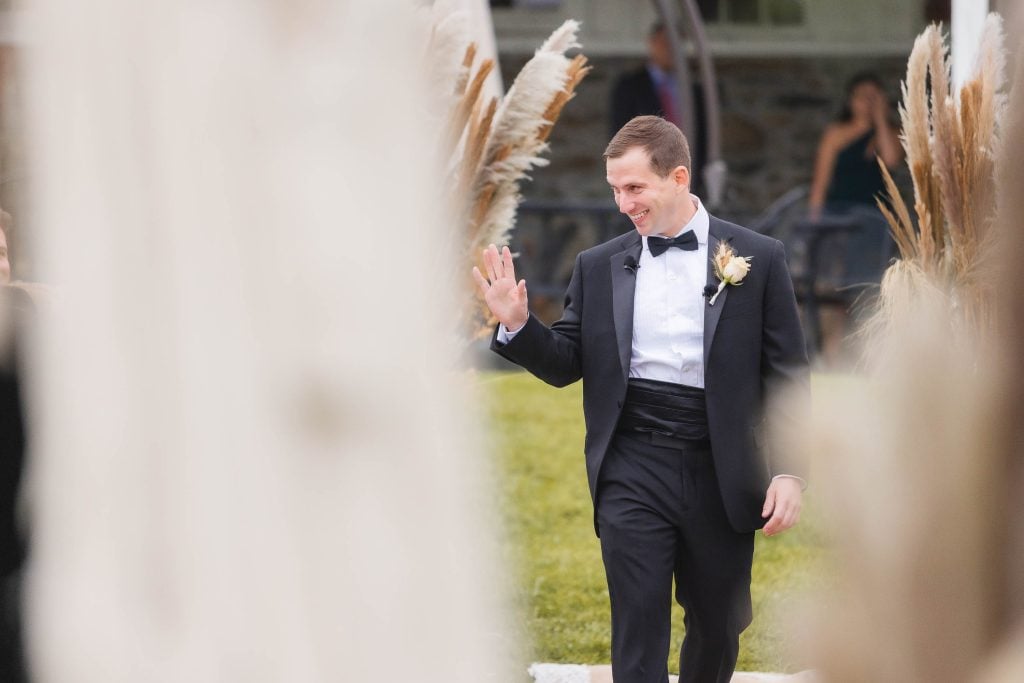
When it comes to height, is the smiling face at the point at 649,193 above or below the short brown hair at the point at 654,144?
below

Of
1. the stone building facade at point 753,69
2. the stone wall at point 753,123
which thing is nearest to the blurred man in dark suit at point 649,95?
the stone building facade at point 753,69

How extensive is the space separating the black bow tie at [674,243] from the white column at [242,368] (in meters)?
2.88

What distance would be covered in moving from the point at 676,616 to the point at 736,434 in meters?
2.62

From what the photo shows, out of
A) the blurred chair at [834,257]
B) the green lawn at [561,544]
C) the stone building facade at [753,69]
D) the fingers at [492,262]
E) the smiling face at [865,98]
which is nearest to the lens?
the fingers at [492,262]

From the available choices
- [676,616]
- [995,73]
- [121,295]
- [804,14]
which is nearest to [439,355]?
[121,295]

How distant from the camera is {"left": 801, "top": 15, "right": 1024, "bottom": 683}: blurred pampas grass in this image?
2.48ft

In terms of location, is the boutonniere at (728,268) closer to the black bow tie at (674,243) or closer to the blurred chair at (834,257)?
the black bow tie at (674,243)

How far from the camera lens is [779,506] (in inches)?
136

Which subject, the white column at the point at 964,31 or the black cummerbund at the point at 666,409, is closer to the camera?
the black cummerbund at the point at 666,409

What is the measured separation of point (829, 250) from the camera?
35.2 feet

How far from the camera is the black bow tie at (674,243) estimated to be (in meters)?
3.61

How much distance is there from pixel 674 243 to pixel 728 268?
6.5 inches

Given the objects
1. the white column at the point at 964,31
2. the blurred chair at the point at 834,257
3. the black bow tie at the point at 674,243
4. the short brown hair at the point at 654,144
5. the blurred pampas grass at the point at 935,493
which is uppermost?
the white column at the point at 964,31

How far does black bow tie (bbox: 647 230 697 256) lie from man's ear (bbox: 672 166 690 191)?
124 millimetres
